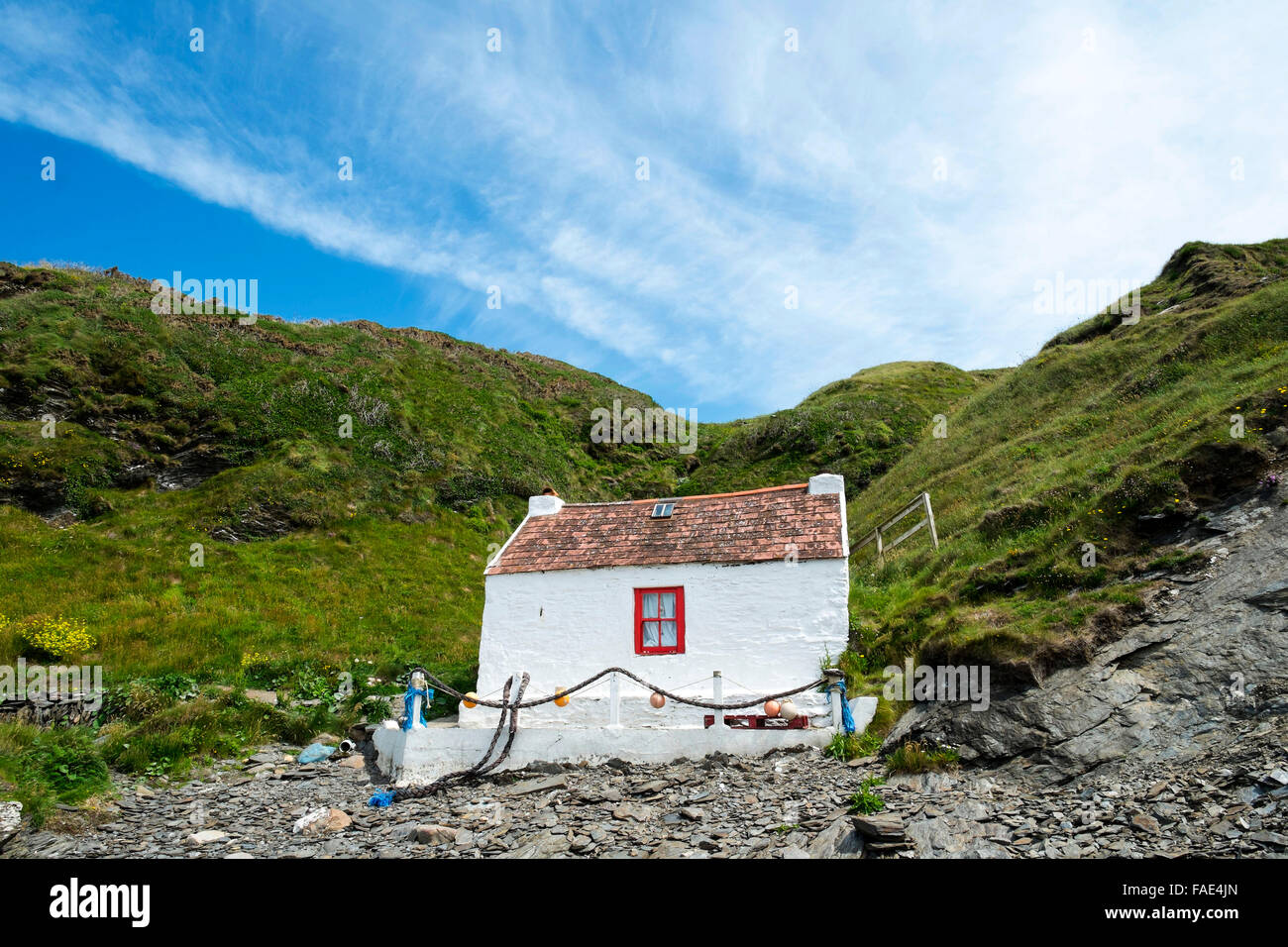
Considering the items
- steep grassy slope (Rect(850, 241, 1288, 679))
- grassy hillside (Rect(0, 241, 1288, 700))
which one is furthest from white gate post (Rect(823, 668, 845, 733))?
steep grassy slope (Rect(850, 241, 1288, 679))

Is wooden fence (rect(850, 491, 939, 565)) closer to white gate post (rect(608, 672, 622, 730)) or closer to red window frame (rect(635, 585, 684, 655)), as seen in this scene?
red window frame (rect(635, 585, 684, 655))

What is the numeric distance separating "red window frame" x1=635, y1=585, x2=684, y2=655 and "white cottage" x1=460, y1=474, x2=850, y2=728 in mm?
24

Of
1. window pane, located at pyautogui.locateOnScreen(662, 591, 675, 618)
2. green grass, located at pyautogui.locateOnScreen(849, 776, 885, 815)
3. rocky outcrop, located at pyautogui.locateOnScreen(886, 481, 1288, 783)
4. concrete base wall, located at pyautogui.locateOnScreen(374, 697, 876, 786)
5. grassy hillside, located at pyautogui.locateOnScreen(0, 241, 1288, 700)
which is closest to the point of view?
rocky outcrop, located at pyautogui.locateOnScreen(886, 481, 1288, 783)

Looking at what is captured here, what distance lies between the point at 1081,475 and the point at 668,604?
10679 mm

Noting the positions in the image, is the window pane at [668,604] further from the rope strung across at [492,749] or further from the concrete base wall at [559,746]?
the concrete base wall at [559,746]

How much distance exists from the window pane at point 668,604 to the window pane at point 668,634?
0.17m

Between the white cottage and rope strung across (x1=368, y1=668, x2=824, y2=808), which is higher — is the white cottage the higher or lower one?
the higher one

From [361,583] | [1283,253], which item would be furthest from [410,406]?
[1283,253]

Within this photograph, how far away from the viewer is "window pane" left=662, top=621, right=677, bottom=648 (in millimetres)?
15617

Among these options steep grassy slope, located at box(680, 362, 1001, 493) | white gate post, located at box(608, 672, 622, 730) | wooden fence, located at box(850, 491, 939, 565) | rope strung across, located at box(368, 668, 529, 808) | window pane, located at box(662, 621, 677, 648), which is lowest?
rope strung across, located at box(368, 668, 529, 808)

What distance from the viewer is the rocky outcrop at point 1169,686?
8.50 meters

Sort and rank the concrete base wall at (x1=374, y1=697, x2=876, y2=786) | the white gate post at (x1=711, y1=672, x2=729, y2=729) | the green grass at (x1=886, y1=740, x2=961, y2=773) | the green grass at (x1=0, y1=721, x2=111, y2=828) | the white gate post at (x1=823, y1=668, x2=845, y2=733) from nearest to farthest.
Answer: the green grass at (x1=886, y1=740, x2=961, y2=773) < the green grass at (x1=0, y1=721, x2=111, y2=828) < the white gate post at (x1=823, y1=668, x2=845, y2=733) < the concrete base wall at (x1=374, y1=697, x2=876, y2=786) < the white gate post at (x1=711, y1=672, x2=729, y2=729)

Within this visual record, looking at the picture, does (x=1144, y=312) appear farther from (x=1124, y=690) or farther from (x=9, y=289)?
(x=9, y=289)

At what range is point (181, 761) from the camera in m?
13.4
